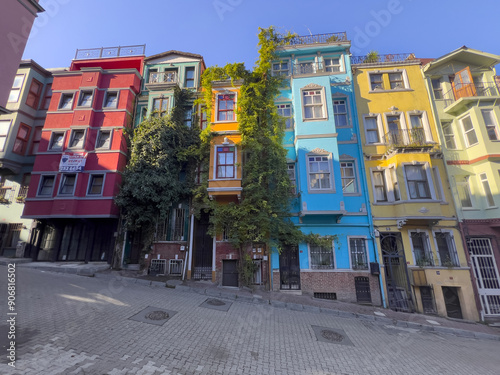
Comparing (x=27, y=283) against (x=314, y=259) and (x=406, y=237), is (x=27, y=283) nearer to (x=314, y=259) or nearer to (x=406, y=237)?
(x=314, y=259)

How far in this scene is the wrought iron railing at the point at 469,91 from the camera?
13.6m

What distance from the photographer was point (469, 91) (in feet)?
44.8

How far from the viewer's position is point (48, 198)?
47.2 ft

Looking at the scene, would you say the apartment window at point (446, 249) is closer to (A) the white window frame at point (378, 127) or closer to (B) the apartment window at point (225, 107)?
(A) the white window frame at point (378, 127)

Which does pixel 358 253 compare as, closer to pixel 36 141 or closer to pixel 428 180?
pixel 428 180

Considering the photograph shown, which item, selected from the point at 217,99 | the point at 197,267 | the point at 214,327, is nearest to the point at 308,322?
the point at 214,327

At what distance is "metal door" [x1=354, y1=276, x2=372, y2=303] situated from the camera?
38.0 ft

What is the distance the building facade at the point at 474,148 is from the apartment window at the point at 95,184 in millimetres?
21680

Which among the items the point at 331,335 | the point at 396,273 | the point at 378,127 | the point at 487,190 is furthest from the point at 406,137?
the point at 331,335

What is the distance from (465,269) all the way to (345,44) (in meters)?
15.5

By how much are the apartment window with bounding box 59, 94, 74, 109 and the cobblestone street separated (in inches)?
465

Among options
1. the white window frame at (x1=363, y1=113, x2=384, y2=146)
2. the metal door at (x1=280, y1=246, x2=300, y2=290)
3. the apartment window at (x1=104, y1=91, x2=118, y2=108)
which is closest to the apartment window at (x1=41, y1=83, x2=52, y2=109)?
the apartment window at (x1=104, y1=91, x2=118, y2=108)

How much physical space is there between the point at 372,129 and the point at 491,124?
6659 millimetres

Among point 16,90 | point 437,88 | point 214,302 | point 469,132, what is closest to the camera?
point 214,302
